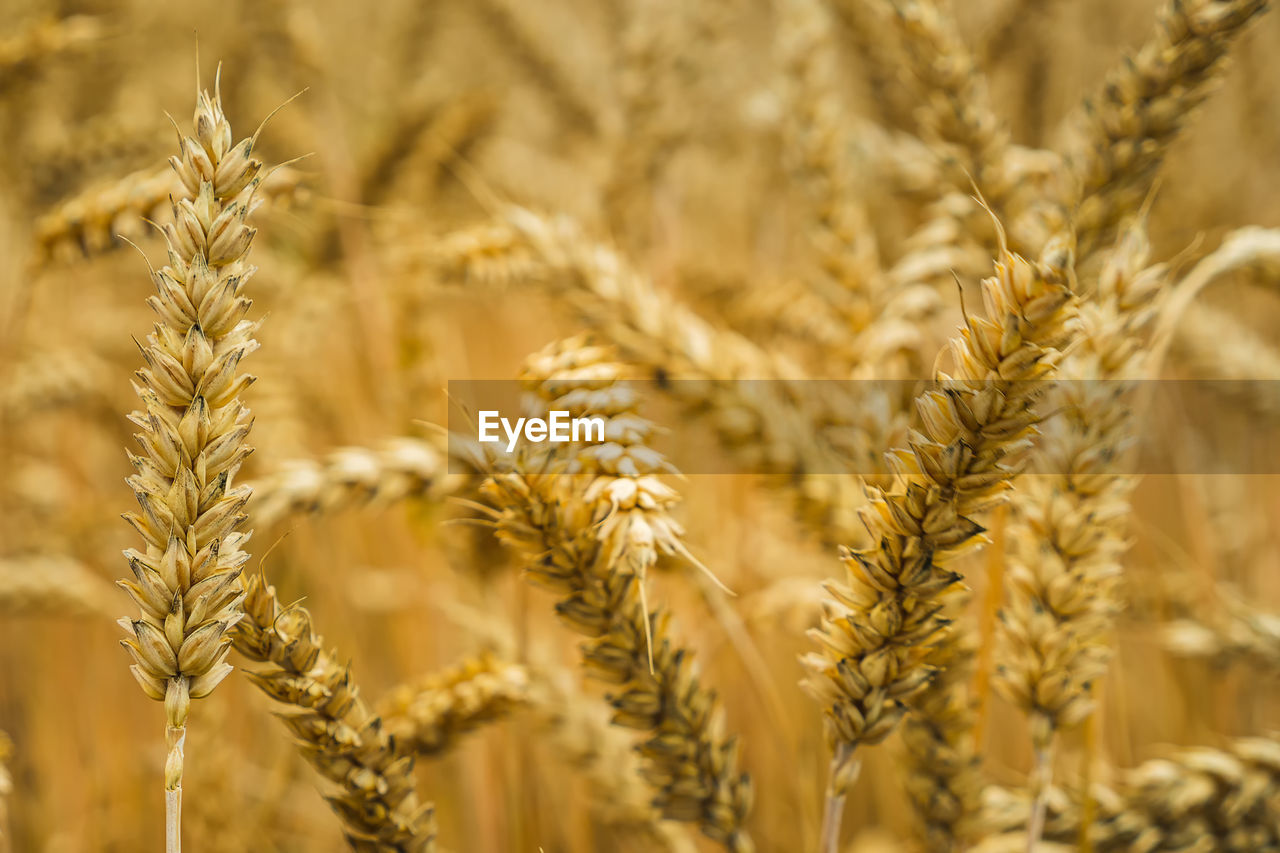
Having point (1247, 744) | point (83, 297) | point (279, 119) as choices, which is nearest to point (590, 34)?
point (279, 119)

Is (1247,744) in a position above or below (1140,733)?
above

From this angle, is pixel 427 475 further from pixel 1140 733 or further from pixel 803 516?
pixel 1140 733

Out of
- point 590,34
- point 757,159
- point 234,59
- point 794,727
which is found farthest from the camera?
point 590,34

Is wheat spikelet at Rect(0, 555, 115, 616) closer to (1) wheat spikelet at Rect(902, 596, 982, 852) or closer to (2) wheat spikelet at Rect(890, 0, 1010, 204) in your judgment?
(1) wheat spikelet at Rect(902, 596, 982, 852)

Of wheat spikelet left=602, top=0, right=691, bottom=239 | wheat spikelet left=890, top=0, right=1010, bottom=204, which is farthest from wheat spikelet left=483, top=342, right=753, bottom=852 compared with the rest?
wheat spikelet left=602, top=0, right=691, bottom=239

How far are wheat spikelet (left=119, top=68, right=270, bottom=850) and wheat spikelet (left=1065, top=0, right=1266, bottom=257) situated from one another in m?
0.63

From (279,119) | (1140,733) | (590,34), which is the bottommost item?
(1140,733)

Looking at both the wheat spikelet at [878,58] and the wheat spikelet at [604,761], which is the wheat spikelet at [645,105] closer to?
the wheat spikelet at [878,58]

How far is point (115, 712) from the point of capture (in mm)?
1455

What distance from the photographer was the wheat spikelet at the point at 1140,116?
2.11 feet

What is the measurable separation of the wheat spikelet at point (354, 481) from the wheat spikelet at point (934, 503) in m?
0.42

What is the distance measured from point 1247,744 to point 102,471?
227 cm

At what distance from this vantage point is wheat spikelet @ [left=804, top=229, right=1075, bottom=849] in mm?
411

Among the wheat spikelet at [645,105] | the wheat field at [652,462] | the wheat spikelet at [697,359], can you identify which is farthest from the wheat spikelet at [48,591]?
the wheat spikelet at [645,105]
